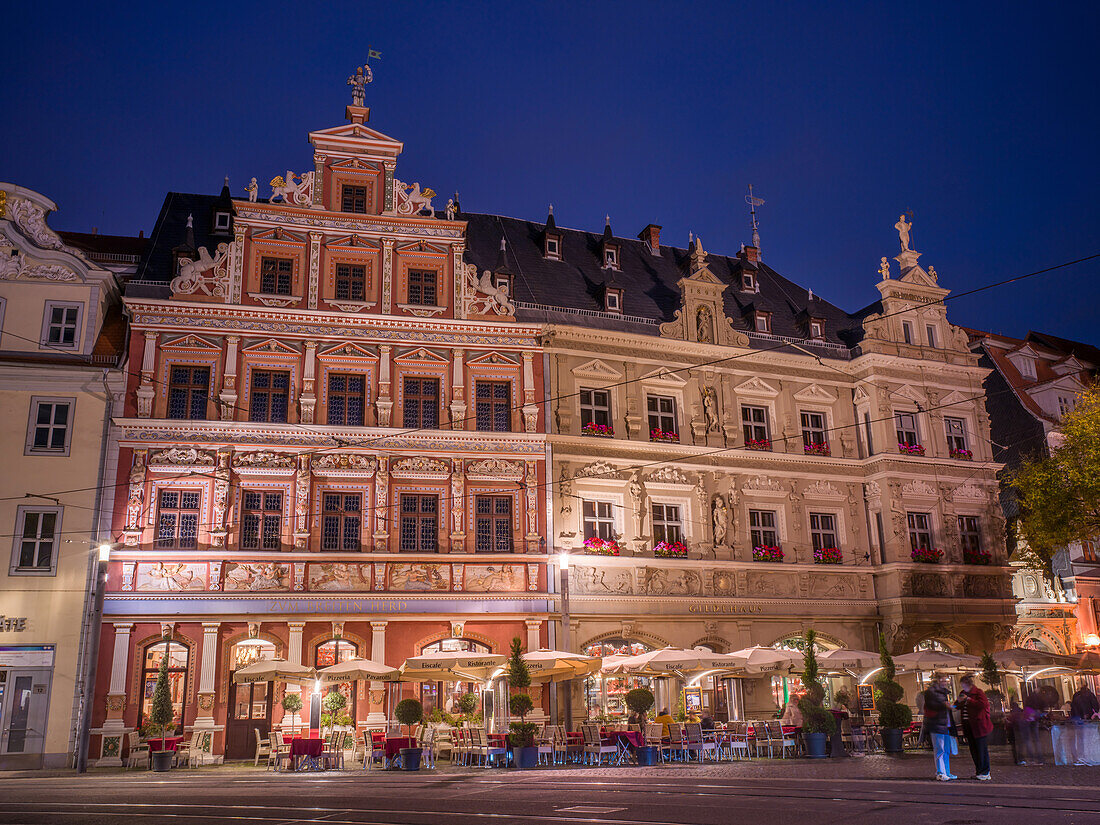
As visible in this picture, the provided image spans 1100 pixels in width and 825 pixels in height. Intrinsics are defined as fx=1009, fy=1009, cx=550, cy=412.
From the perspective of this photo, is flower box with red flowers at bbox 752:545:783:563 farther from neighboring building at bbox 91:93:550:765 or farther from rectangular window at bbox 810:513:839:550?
neighboring building at bbox 91:93:550:765

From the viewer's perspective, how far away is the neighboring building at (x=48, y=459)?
2683 centimetres

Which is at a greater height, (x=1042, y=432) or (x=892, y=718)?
(x=1042, y=432)

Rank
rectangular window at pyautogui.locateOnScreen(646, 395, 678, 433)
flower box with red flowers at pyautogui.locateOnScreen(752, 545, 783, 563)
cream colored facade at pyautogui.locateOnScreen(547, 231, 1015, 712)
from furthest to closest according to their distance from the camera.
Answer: rectangular window at pyautogui.locateOnScreen(646, 395, 678, 433)
flower box with red flowers at pyautogui.locateOnScreen(752, 545, 783, 563)
cream colored facade at pyautogui.locateOnScreen(547, 231, 1015, 712)

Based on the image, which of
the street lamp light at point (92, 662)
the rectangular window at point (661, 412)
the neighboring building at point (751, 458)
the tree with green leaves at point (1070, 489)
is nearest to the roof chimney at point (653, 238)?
the neighboring building at point (751, 458)

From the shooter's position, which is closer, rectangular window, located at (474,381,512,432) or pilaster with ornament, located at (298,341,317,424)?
pilaster with ornament, located at (298,341,317,424)

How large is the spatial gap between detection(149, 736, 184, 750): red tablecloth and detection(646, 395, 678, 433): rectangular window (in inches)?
665

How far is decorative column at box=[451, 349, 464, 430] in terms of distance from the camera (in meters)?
30.7

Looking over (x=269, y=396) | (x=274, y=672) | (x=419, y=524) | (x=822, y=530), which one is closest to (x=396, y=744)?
(x=274, y=672)

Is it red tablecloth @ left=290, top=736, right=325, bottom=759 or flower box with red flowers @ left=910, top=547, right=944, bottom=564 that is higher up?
flower box with red flowers @ left=910, top=547, right=944, bottom=564

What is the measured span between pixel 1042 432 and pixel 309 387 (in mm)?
29542

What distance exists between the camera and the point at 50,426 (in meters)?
28.8

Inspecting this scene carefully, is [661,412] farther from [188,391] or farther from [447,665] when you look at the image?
[188,391]

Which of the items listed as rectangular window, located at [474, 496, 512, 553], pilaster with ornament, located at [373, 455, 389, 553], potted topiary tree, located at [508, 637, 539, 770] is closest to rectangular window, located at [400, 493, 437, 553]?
pilaster with ornament, located at [373, 455, 389, 553]

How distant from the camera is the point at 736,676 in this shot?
31734 millimetres
